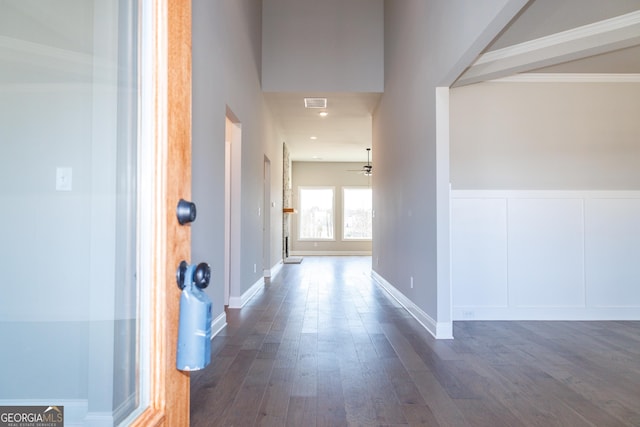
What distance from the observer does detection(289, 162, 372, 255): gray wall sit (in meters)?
11.6

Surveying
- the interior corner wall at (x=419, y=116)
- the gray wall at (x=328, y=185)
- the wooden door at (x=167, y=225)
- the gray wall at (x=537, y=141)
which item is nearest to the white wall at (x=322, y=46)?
the interior corner wall at (x=419, y=116)

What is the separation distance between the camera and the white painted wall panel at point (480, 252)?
151 inches

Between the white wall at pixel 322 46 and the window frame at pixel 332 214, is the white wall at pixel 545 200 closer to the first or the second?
the white wall at pixel 322 46

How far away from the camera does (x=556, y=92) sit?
3.97 m

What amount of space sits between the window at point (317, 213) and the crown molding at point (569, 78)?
26.3 ft

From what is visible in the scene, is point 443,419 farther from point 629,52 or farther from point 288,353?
point 629,52

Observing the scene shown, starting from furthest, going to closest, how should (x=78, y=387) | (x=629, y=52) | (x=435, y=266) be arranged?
1. (x=629, y=52)
2. (x=435, y=266)
3. (x=78, y=387)

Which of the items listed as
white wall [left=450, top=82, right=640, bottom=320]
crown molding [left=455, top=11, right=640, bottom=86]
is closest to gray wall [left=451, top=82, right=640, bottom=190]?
white wall [left=450, top=82, right=640, bottom=320]

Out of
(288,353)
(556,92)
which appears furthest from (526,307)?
(288,353)

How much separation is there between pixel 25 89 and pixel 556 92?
455 cm

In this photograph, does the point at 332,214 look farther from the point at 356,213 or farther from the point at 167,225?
Answer: the point at 167,225

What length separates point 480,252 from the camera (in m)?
3.86

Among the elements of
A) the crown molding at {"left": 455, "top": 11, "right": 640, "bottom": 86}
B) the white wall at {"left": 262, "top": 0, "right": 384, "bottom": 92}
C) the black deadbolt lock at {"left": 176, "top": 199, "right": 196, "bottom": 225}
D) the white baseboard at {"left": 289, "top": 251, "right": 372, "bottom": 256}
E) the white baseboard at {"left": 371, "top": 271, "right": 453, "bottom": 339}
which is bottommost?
the white baseboard at {"left": 289, "top": 251, "right": 372, "bottom": 256}

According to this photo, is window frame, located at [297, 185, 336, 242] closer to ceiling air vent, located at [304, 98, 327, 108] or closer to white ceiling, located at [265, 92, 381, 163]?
white ceiling, located at [265, 92, 381, 163]
